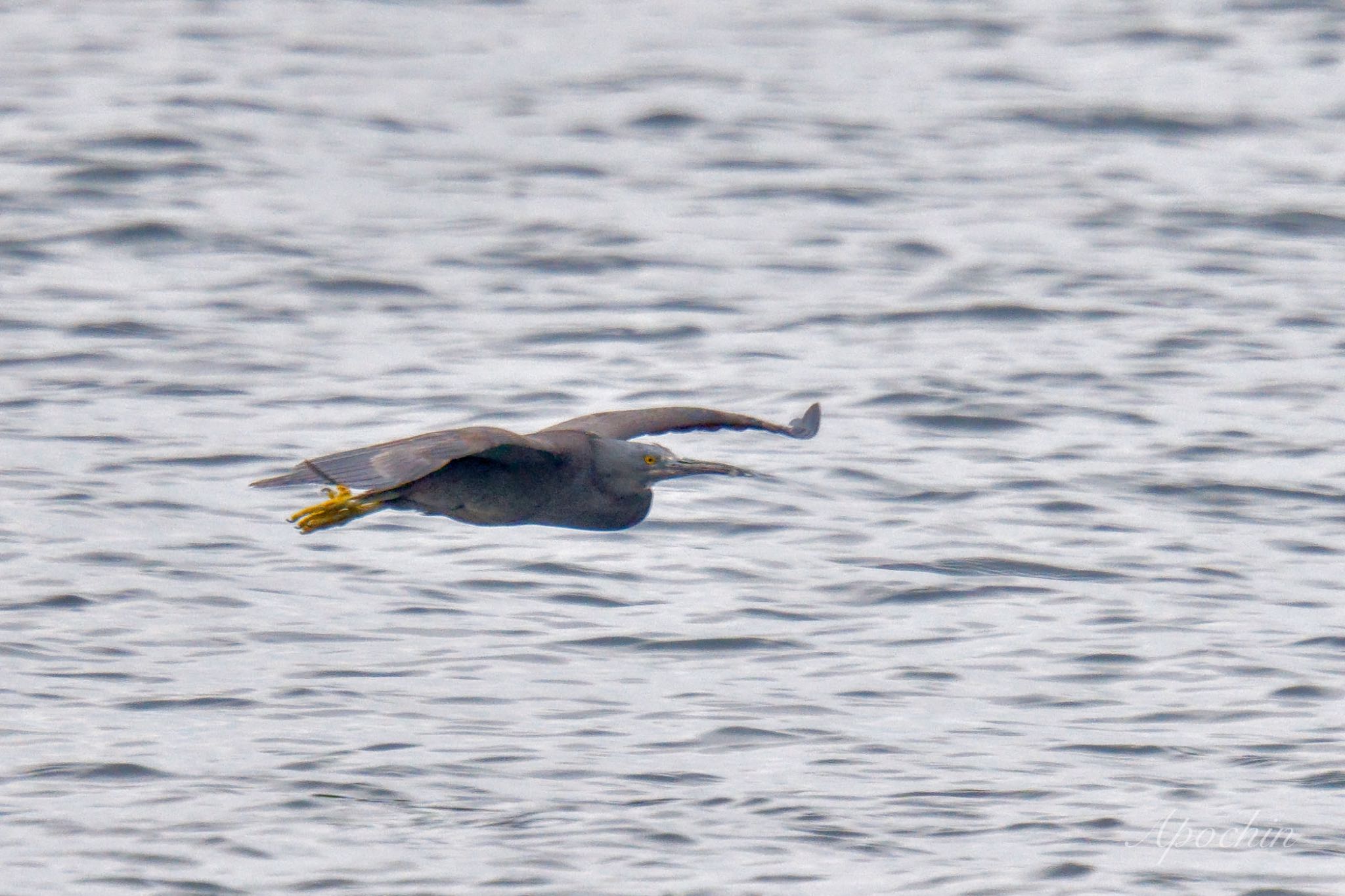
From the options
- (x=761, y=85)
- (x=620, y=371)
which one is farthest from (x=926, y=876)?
(x=761, y=85)

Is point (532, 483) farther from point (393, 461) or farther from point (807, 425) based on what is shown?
point (807, 425)

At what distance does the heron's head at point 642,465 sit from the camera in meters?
10.2

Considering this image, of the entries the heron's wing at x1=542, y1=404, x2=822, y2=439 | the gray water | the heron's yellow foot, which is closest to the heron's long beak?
the heron's wing at x1=542, y1=404, x2=822, y2=439

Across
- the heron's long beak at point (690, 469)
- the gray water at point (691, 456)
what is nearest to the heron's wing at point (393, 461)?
the heron's long beak at point (690, 469)

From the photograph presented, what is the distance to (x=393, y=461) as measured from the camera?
914cm

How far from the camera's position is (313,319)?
16.5m

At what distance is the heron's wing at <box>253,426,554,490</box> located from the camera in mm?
8977

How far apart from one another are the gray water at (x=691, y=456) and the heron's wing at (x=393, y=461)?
46.6 inches

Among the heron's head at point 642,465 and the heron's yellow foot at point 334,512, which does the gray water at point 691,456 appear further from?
the heron's head at point 642,465

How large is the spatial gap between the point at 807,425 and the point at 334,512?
2.43 metres

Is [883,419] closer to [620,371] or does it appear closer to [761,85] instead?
[620,371]

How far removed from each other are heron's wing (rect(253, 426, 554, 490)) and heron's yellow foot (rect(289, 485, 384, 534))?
2.15 ft
